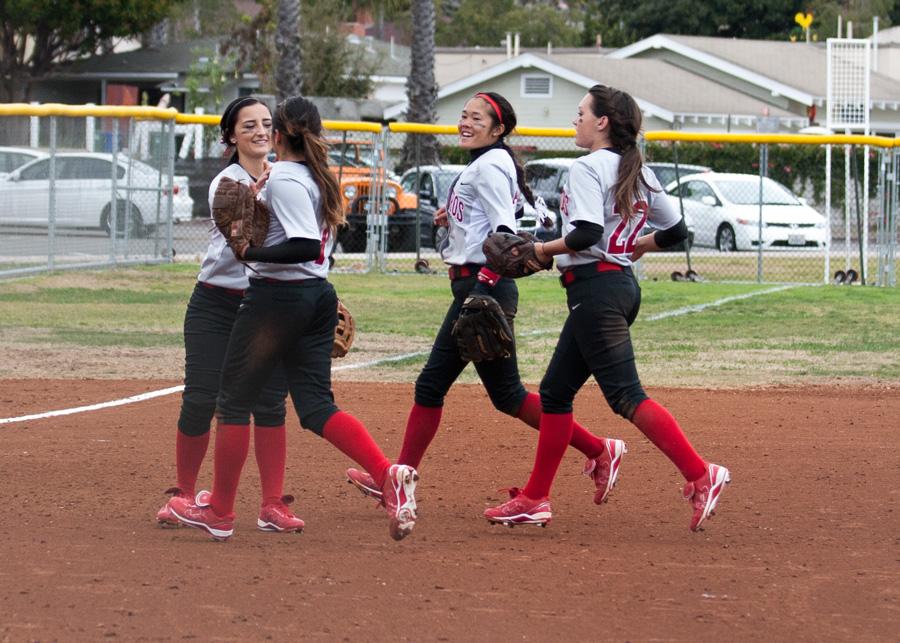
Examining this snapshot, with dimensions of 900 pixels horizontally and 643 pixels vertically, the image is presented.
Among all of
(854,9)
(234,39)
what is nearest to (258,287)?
(234,39)

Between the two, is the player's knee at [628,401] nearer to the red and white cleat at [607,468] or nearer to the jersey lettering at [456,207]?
the red and white cleat at [607,468]

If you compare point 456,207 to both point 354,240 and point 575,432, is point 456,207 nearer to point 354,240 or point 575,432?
point 575,432

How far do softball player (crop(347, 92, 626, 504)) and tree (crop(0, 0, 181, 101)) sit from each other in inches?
1490

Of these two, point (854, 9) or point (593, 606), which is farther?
point (854, 9)

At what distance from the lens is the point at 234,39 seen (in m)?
49.4

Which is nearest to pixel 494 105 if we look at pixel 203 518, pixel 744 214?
pixel 203 518

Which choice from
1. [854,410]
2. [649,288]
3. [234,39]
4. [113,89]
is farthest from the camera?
[234,39]

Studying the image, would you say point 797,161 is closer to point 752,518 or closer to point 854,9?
point 752,518

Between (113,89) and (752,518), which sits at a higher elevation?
(113,89)

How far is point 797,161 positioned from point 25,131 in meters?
16.9

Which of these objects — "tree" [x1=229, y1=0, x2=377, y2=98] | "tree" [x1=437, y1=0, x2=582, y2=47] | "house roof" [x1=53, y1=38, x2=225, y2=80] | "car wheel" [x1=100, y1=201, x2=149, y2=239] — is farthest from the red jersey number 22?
"tree" [x1=437, y1=0, x2=582, y2=47]

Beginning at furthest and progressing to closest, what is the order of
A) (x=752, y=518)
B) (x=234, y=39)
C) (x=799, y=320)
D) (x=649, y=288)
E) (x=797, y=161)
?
(x=234, y=39), (x=797, y=161), (x=649, y=288), (x=799, y=320), (x=752, y=518)

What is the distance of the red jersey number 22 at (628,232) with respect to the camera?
5.97 m

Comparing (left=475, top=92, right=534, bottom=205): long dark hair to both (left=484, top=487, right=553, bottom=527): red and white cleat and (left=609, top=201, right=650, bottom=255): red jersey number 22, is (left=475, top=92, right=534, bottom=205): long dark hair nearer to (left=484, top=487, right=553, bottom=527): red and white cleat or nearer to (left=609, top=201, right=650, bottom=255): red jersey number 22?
(left=609, top=201, right=650, bottom=255): red jersey number 22
